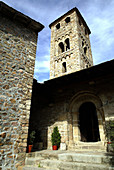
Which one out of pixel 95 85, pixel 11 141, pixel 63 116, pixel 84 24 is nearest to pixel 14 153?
pixel 11 141

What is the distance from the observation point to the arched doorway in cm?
614

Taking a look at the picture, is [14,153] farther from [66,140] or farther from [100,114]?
[100,114]

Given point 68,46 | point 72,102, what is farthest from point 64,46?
point 72,102

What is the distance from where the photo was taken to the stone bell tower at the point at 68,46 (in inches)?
432

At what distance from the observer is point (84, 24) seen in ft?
50.6

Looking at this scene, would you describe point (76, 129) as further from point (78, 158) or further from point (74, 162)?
point (74, 162)

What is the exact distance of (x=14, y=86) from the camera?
4.21 metres

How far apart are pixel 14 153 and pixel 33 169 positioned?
736 millimetres

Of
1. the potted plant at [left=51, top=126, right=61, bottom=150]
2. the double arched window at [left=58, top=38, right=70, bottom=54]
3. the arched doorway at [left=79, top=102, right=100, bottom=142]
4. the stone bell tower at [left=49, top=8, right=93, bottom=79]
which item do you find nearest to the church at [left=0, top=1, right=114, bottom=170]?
the arched doorway at [left=79, top=102, right=100, bottom=142]

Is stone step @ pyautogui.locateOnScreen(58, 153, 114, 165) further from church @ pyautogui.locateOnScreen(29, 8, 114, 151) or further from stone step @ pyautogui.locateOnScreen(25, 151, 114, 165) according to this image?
church @ pyautogui.locateOnScreen(29, 8, 114, 151)

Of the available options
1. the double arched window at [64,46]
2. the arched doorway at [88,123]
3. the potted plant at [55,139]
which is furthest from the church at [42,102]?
the double arched window at [64,46]

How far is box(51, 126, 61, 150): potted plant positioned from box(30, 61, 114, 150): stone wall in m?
0.20

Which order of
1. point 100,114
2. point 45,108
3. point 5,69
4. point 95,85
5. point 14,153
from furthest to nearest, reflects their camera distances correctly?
point 45,108, point 95,85, point 100,114, point 5,69, point 14,153

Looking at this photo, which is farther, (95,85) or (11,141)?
(95,85)
